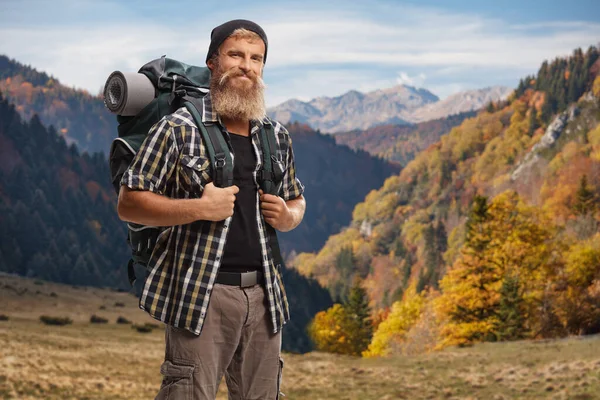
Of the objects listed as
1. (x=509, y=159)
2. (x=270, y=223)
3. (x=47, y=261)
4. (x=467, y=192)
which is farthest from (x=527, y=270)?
(x=509, y=159)

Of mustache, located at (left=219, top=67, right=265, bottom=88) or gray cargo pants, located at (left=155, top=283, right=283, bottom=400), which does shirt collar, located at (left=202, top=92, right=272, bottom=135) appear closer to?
mustache, located at (left=219, top=67, right=265, bottom=88)

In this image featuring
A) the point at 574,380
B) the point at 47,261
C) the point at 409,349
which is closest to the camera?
the point at 574,380

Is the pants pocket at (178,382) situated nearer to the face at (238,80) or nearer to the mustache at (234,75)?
the face at (238,80)

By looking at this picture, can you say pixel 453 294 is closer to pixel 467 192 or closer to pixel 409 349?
pixel 409 349

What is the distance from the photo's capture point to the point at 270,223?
3.89 m

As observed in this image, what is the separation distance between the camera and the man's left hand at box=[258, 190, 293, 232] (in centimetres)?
384

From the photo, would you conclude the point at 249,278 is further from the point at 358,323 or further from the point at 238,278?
the point at 358,323

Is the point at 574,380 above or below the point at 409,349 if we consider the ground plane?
above

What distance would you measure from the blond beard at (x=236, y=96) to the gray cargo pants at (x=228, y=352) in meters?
0.93

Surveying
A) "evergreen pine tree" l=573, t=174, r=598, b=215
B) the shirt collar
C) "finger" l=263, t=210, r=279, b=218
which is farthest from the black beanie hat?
"evergreen pine tree" l=573, t=174, r=598, b=215

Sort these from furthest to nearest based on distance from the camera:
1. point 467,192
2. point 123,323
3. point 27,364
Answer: point 467,192 → point 123,323 → point 27,364

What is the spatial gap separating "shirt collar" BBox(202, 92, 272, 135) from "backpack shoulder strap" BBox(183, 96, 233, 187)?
3 cm

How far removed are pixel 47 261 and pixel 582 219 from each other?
83.0 m

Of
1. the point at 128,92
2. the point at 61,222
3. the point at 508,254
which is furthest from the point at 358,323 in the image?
the point at 128,92
